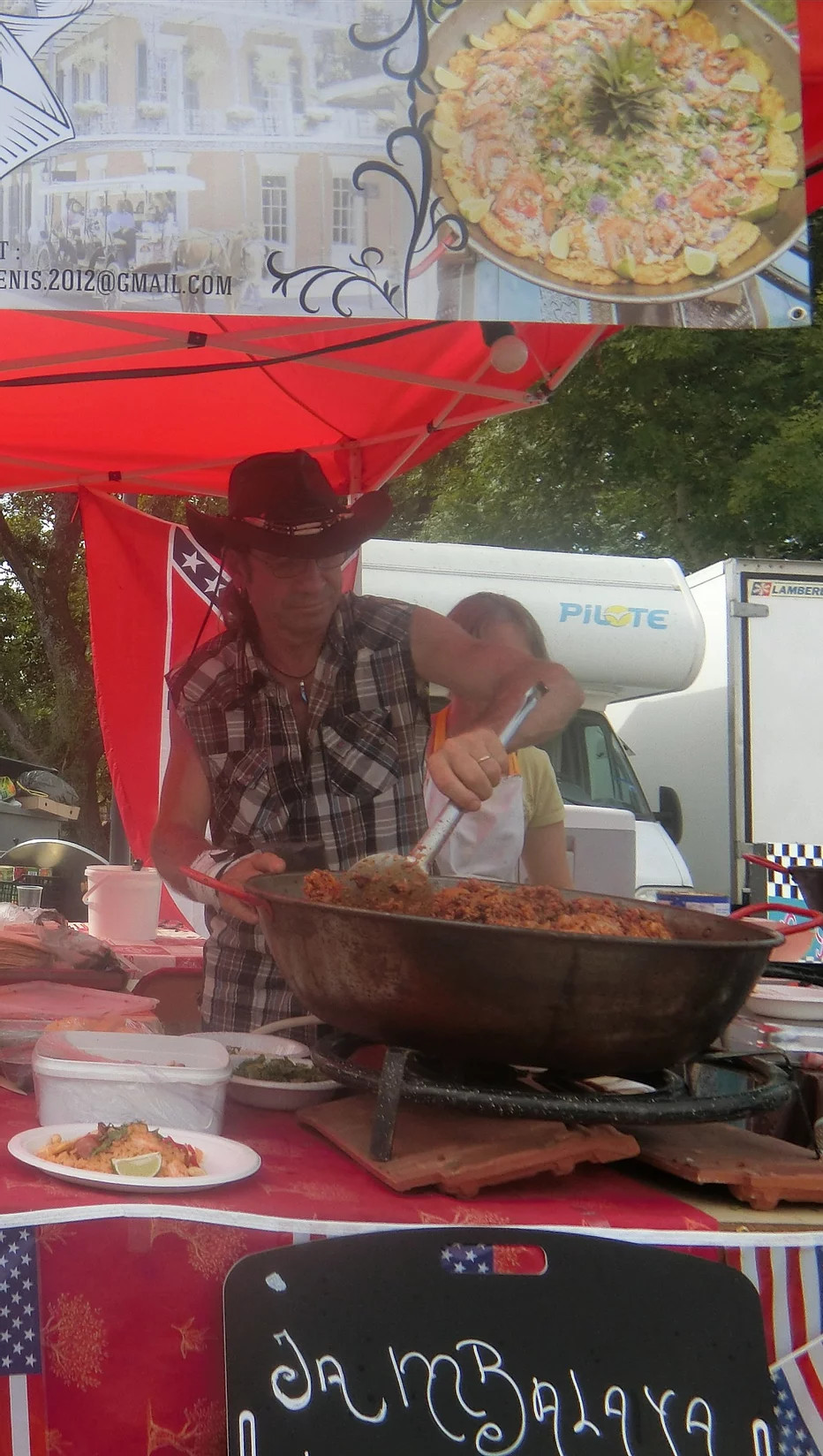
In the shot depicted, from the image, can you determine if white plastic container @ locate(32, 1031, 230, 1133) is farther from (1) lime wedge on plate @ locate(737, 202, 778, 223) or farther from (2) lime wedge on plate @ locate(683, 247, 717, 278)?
(1) lime wedge on plate @ locate(737, 202, 778, 223)

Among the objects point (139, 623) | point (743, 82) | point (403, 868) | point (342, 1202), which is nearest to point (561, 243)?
point (743, 82)

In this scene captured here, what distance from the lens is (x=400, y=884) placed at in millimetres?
1552

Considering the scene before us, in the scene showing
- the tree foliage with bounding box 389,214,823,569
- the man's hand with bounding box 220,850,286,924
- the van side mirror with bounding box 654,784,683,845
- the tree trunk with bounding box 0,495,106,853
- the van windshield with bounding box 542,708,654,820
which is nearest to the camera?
the man's hand with bounding box 220,850,286,924

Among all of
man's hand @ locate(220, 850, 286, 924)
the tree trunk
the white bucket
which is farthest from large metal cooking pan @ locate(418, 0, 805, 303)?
the tree trunk

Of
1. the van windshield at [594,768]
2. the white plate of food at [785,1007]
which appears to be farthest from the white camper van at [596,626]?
the white plate of food at [785,1007]

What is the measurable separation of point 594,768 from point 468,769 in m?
6.27

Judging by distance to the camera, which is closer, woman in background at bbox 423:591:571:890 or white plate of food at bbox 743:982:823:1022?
white plate of food at bbox 743:982:823:1022

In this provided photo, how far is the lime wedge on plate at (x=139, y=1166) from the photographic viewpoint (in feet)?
4.25

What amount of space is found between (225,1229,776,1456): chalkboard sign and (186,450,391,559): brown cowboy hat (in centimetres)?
183

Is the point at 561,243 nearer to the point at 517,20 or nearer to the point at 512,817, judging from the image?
the point at 517,20

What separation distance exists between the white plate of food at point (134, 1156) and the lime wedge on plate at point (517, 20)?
1573 mm

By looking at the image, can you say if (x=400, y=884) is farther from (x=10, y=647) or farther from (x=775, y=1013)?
(x=10, y=647)

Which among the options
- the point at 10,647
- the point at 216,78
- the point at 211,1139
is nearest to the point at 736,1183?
the point at 211,1139

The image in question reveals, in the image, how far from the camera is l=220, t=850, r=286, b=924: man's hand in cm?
192
